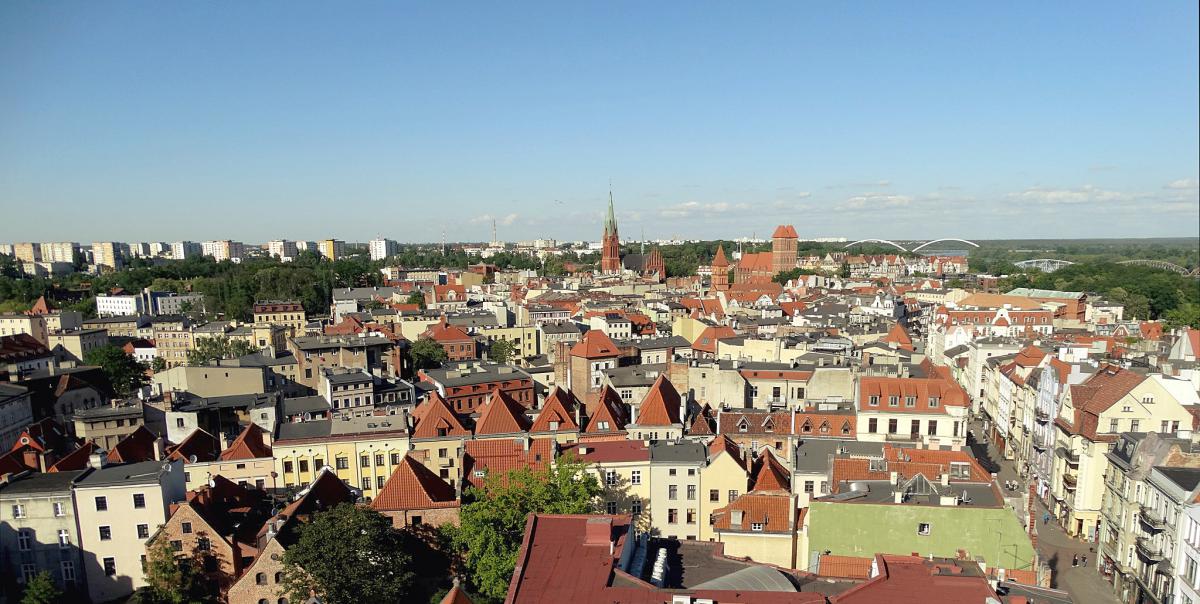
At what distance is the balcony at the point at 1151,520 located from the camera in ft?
103

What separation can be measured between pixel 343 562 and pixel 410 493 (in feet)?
23.0

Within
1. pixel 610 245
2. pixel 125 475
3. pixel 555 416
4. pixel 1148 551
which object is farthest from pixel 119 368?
pixel 610 245

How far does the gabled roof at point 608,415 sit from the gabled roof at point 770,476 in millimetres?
10155

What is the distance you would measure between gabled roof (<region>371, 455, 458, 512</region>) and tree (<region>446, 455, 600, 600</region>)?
1804 millimetres

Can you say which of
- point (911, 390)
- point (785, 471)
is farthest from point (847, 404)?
point (785, 471)

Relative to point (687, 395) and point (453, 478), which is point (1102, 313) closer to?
point (687, 395)

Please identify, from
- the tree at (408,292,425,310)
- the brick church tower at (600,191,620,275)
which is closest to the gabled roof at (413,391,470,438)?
the tree at (408,292,425,310)

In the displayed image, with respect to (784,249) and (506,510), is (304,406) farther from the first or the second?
(784,249)

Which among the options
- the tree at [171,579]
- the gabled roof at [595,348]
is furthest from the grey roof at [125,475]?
the gabled roof at [595,348]

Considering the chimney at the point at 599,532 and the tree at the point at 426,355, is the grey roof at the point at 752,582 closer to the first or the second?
the chimney at the point at 599,532

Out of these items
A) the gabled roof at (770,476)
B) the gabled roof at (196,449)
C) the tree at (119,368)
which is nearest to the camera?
the gabled roof at (770,476)

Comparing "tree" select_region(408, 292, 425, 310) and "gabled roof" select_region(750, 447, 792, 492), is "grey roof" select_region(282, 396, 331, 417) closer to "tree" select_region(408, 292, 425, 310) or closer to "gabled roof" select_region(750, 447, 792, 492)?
A: "gabled roof" select_region(750, 447, 792, 492)

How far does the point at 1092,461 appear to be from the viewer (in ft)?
128

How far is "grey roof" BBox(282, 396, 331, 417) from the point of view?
50625 millimetres
